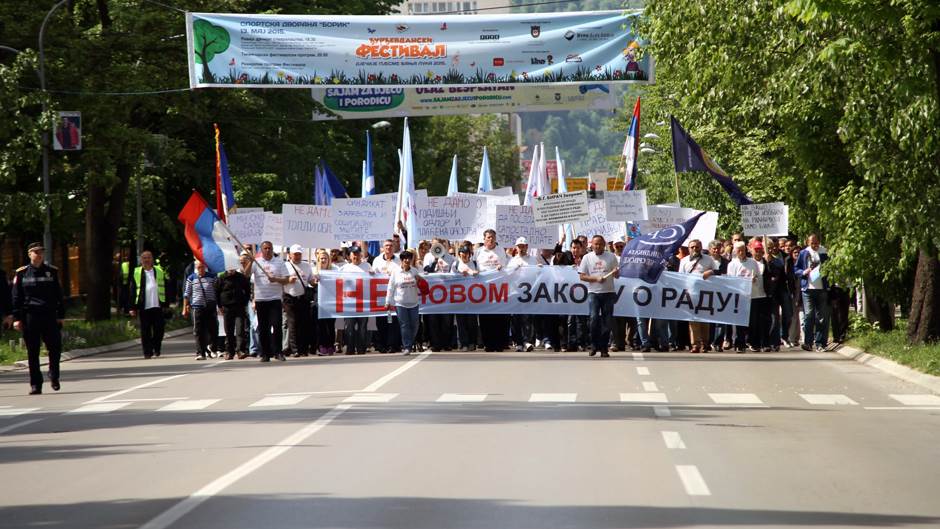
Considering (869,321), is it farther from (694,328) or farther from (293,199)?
(293,199)

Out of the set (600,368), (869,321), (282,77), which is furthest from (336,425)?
(869,321)

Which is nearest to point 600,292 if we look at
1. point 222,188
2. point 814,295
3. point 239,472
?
point 814,295

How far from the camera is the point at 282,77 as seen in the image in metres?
28.5

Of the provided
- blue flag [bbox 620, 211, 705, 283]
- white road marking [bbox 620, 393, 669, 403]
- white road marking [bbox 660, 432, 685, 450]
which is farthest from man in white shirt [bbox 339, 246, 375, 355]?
white road marking [bbox 660, 432, 685, 450]

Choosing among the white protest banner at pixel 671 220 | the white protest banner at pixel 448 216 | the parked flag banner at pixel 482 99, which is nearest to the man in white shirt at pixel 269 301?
the white protest banner at pixel 448 216

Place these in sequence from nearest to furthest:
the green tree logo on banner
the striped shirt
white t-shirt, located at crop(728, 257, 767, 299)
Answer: white t-shirt, located at crop(728, 257, 767, 299) → the striped shirt → the green tree logo on banner

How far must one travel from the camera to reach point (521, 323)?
1074 inches

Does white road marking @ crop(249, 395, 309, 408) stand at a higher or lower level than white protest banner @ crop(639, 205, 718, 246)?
lower

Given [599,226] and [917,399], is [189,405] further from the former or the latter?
[599,226]

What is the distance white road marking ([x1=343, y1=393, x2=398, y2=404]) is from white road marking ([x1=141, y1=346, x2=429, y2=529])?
0.46 meters

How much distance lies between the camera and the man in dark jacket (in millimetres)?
25844

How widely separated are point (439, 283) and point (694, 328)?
435cm

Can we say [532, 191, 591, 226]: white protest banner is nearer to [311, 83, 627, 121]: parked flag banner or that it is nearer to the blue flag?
the blue flag

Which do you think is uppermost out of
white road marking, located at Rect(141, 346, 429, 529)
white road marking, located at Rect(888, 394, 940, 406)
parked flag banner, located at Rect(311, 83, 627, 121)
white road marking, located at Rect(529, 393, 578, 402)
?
parked flag banner, located at Rect(311, 83, 627, 121)
